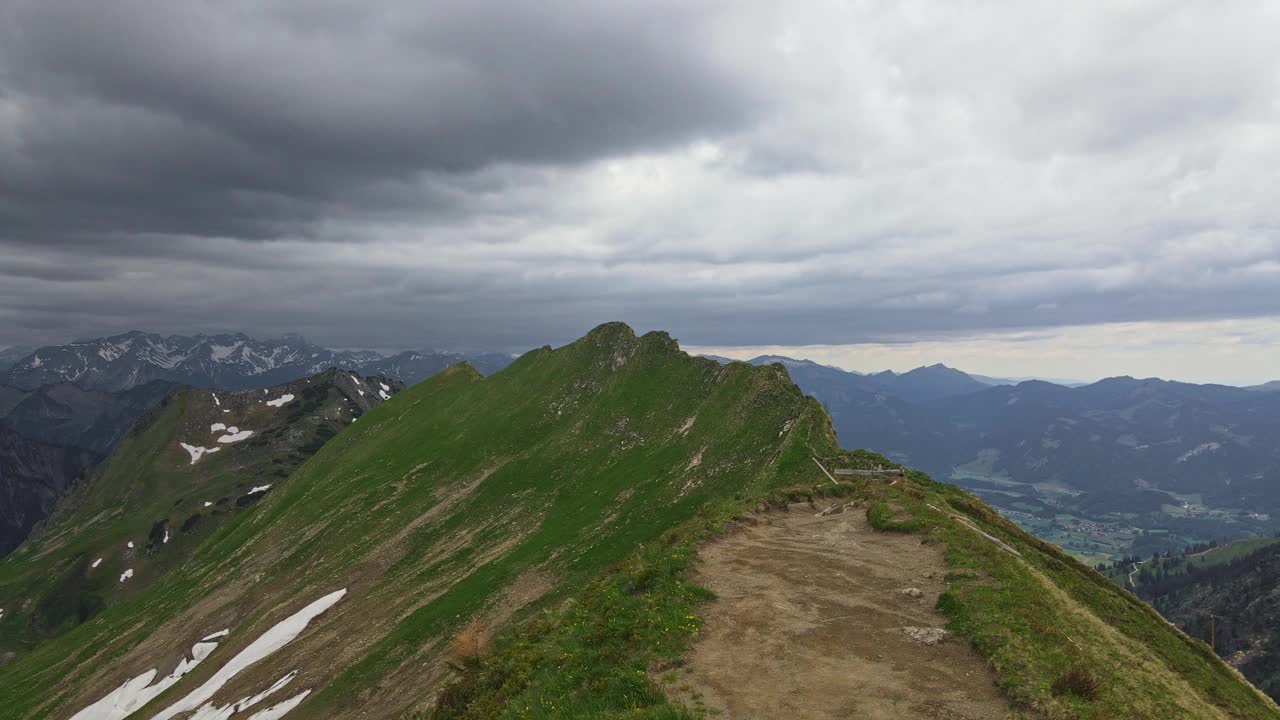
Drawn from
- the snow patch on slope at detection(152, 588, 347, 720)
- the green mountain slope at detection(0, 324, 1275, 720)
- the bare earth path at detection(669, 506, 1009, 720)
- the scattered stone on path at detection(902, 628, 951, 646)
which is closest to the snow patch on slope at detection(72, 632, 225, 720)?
the green mountain slope at detection(0, 324, 1275, 720)

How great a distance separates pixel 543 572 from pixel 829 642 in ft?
154

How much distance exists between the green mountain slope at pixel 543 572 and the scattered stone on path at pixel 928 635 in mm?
829

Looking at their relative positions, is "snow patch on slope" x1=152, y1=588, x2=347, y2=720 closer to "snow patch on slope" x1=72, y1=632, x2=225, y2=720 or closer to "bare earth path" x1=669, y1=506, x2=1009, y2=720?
"snow patch on slope" x1=72, y1=632, x2=225, y2=720

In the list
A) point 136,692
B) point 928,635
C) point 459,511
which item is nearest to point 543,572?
point 459,511

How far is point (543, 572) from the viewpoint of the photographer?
63094 millimetres

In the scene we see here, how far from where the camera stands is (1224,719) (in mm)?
22062

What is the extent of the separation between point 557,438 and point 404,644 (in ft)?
144

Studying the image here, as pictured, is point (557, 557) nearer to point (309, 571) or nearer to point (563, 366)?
point (309, 571)

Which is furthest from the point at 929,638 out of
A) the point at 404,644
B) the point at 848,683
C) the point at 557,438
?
the point at 557,438

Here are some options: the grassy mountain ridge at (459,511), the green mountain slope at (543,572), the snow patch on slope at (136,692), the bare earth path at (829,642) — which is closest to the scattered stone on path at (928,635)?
the bare earth path at (829,642)

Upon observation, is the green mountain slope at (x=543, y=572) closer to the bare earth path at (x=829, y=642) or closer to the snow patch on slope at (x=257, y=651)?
the snow patch on slope at (x=257, y=651)

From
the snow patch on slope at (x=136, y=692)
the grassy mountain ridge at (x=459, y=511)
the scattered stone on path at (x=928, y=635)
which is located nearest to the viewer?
the scattered stone on path at (x=928, y=635)

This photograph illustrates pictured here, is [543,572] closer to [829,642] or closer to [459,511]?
[459,511]

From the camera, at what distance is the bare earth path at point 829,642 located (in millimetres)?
17156
